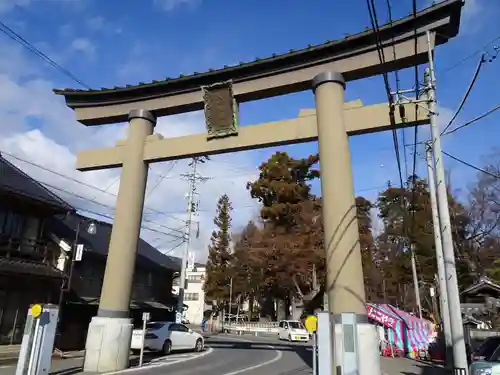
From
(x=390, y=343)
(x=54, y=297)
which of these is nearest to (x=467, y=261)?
(x=390, y=343)

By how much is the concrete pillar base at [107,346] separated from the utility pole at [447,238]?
952cm

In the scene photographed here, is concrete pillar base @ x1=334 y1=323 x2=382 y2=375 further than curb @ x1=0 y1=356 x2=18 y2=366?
No

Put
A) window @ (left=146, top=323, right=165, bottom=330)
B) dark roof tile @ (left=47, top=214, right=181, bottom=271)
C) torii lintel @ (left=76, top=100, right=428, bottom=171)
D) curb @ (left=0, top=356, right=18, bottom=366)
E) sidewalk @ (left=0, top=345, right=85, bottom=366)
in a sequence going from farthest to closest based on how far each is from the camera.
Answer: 1. dark roof tile @ (left=47, top=214, right=181, bottom=271)
2. window @ (left=146, top=323, right=165, bottom=330)
3. sidewalk @ (left=0, top=345, right=85, bottom=366)
4. curb @ (left=0, top=356, right=18, bottom=366)
5. torii lintel @ (left=76, top=100, right=428, bottom=171)

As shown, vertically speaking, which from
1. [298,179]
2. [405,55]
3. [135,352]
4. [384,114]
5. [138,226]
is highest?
[298,179]

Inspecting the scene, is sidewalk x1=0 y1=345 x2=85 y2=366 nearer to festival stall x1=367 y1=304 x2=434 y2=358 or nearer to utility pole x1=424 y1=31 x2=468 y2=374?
utility pole x1=424 y1=31 x2=468 y2=374

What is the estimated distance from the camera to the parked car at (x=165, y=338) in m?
18.0

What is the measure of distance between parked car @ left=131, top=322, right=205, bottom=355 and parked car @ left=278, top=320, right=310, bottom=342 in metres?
13.7

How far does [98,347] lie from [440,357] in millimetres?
15528

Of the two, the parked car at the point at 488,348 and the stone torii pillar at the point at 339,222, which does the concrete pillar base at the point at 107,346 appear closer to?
the stone torii pillar at the point at 339,222

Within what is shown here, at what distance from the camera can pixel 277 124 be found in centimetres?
1338

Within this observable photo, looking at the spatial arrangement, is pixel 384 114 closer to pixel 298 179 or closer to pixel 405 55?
pixel 405 55

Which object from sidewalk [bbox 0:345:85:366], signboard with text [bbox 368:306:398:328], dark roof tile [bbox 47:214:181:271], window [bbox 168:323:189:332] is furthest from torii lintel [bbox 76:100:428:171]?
signboard with text [bbox 368:306:398:328]

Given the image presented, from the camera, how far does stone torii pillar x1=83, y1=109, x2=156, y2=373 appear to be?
41.3 ft

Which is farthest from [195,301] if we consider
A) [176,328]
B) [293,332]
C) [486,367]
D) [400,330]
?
[486,367]
